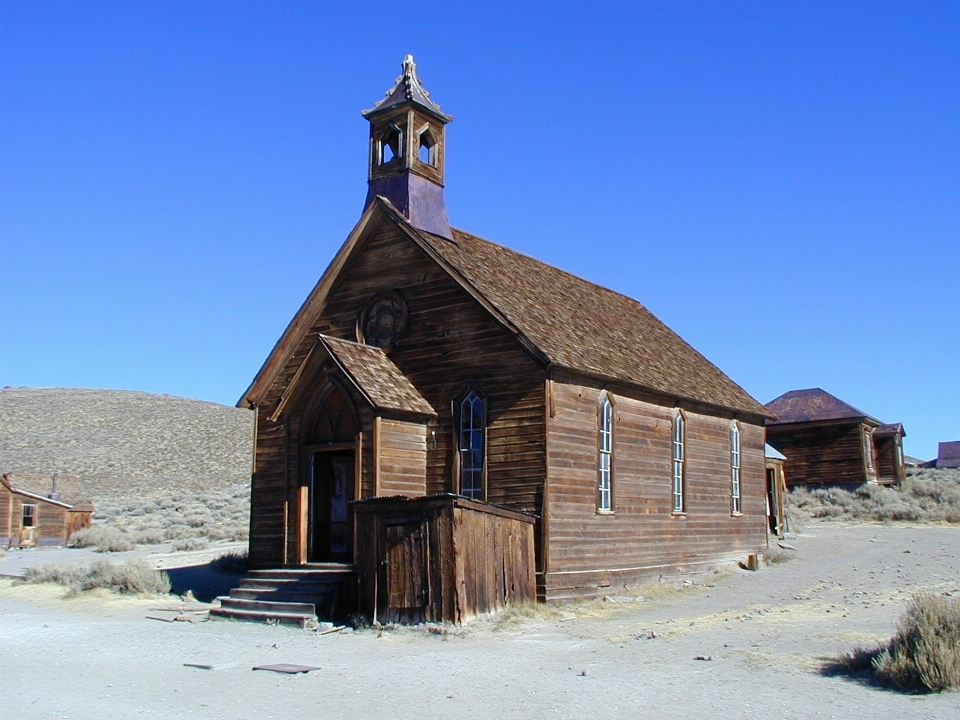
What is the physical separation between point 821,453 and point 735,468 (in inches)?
835

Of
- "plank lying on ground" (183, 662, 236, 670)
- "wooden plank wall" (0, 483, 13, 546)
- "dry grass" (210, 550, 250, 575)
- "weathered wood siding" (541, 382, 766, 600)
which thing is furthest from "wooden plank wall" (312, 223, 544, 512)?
"wooden plank wall" (0, 483, 13, 546)

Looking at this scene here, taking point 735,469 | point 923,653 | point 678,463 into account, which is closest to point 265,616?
point 678,463

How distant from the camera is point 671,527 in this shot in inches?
851

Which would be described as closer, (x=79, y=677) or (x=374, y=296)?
(x=79, y=677)

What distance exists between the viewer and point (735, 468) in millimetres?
25266

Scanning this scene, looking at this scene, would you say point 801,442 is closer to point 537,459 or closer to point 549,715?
point 537,459

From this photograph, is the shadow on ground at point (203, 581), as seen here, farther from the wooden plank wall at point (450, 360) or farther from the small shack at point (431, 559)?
the small shack at point (431, 559)

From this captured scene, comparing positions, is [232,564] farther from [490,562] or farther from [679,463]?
[490,562]

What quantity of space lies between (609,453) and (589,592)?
9.12 ft

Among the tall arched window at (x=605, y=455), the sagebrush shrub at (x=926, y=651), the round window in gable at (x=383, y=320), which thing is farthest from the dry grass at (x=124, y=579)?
the sagebrush shrub at (x=926, y=651)

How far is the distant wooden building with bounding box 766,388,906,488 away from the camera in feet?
143

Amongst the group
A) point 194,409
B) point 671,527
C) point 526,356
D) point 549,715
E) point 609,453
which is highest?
point 194,409

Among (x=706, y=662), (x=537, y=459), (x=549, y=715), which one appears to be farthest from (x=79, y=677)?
(x=537, y=459)

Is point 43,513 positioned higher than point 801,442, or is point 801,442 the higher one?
point 801,442
